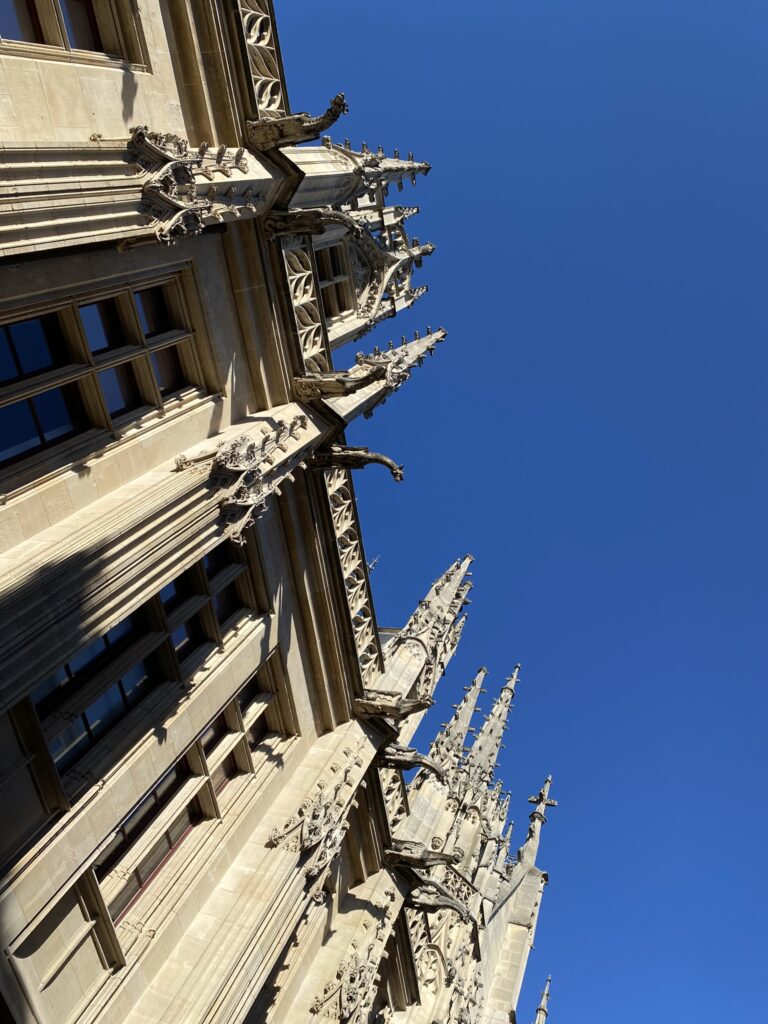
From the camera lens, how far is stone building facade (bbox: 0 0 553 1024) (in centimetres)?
1052

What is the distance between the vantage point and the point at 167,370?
15.2 m

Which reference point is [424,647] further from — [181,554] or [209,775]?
[181,554]

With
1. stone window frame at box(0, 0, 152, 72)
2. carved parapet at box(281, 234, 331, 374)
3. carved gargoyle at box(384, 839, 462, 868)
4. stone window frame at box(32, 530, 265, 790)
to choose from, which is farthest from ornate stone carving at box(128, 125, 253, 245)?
carved gargoyle at box(384, 839, 462, 868)

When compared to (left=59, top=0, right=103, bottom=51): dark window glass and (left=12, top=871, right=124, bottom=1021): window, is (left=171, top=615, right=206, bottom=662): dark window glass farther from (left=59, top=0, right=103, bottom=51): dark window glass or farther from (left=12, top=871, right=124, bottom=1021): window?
(left=59, top=0, right=103, bottom=51): dark window glass

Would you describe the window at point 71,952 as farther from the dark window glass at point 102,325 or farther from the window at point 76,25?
the window at point 76,25

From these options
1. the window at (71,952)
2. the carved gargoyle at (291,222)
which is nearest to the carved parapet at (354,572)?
the carved gargoyle at (291,222)

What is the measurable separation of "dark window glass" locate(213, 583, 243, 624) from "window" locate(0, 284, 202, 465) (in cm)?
505

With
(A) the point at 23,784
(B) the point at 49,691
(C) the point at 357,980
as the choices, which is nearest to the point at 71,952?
(A) the point at 23,784

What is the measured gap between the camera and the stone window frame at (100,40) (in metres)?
10.9

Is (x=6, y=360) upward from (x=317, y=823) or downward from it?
upward

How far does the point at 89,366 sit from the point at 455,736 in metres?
33.3

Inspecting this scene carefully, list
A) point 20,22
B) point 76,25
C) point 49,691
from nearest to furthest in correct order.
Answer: point 20,22 → point 49,691 → point 76,25

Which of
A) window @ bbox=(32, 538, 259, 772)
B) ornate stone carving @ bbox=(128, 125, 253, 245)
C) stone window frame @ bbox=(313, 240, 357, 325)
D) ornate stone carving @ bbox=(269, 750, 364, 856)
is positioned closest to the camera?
ornate stone carving @ bbox=(128, 125, 253, 245)

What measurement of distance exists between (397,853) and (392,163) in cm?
2667
